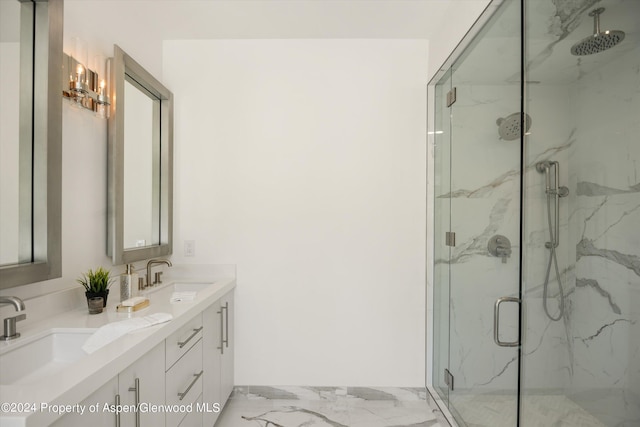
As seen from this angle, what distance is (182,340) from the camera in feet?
5.30

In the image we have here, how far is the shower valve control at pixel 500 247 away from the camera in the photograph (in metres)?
1.55

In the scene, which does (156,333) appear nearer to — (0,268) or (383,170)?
(0,268)

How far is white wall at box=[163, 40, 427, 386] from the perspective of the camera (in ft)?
8.38

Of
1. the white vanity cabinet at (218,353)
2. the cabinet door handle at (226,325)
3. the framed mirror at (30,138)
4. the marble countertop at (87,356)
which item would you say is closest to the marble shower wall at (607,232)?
the marble countertop at (87,356)

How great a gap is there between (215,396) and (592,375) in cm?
187

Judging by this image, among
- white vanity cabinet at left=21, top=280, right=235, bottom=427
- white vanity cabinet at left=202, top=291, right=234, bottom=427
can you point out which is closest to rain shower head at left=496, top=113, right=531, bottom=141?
white vanity cabinet at left=21, top=280, right=235, bottom=427

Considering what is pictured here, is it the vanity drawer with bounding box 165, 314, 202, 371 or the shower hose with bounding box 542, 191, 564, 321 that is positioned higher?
the shower hose with bounding box 542, 191, 564, 321

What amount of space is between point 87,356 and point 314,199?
1.73 metres

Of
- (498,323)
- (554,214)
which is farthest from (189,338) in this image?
(554,214)

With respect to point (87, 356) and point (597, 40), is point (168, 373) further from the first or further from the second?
point (597, 40)

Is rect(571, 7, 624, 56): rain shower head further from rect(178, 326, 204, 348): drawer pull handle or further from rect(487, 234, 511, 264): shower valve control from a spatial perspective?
rect(178, 326, 204, 348): drawer pull handle

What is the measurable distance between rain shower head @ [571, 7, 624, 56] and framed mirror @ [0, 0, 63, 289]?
78.1 inches

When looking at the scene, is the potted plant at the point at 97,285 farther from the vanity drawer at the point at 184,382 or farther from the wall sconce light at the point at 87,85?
the wall sconce light at the point at 87,85

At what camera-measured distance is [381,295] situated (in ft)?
8.39
